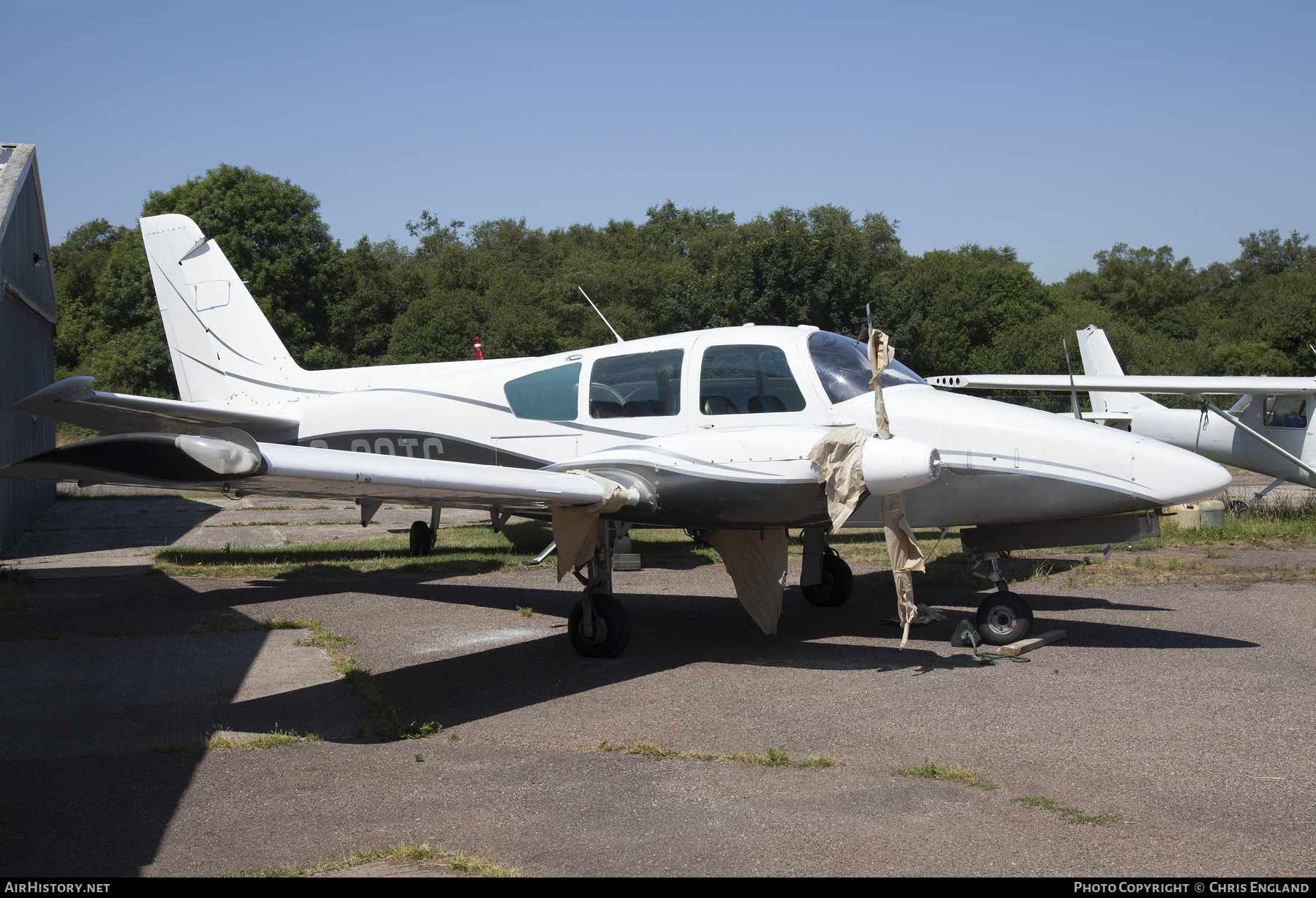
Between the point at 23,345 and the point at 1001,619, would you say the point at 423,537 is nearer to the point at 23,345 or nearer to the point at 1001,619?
the point at 23,345

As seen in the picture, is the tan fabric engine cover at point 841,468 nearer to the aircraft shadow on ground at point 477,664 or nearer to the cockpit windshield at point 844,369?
the cockpit windshield at point 844,369

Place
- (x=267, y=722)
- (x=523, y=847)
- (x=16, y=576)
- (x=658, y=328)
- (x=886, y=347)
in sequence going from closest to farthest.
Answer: (x=523, y=847), (x=267, y=722), (x=886, y=347), (x=16, y=576), (x=658, y=328)

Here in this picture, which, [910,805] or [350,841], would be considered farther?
[910,805]

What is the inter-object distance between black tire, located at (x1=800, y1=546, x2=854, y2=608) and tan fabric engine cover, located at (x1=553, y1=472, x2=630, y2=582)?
3038 millimetres

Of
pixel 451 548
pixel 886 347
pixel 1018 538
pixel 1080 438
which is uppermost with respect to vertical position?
pixel 886 347

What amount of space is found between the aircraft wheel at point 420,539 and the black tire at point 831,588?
5.61 meters

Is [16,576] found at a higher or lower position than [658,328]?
lower

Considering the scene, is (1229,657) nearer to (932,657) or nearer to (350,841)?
(932,657)

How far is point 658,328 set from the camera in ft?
152

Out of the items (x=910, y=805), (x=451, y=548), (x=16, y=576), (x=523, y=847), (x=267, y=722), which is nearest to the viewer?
(x=523, y=847)

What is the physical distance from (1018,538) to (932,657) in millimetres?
1111

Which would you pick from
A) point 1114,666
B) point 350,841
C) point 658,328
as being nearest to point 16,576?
point 350,841

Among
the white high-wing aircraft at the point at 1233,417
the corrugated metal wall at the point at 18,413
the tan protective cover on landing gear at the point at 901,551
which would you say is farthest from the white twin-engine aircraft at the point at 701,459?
the white high-wing aircraft at the point at 1233,417

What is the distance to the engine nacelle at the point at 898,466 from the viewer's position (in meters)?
5.88
